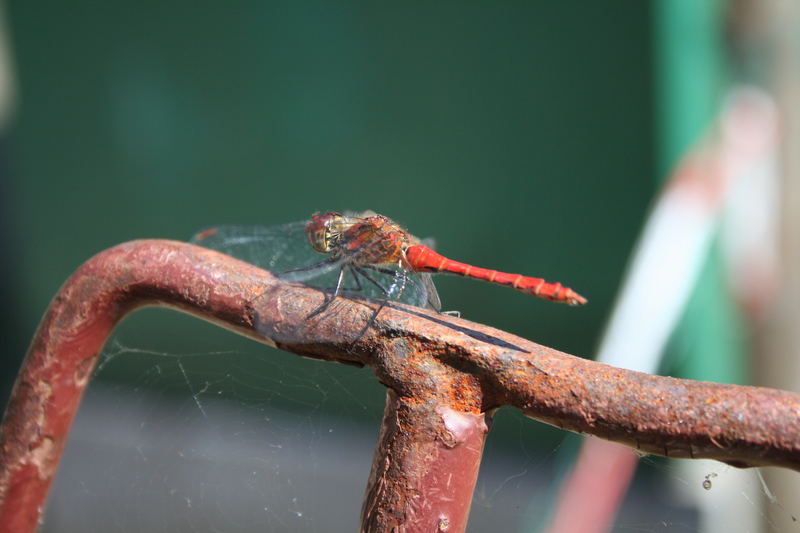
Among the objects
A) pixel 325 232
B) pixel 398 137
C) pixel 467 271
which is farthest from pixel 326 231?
pixel 398 137

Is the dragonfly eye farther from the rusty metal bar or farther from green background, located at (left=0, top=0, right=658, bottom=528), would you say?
green background, located at (left=0, top=0, right=658, bottom=528)

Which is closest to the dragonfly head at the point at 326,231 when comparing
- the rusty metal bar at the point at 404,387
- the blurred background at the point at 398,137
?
the rusty metal bar at the point at 404,387

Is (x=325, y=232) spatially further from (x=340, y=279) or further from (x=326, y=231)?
(x=340, y=279)

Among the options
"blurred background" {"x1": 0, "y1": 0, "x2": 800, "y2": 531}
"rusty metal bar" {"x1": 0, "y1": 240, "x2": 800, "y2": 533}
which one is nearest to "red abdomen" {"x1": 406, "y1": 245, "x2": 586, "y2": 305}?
"rusty metal bar" {"x1": 0, "y1": 240, "x2": 800, "y2": 533}

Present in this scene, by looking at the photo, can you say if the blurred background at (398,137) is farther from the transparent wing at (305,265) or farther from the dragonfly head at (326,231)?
the dragonfly head at (326,231)

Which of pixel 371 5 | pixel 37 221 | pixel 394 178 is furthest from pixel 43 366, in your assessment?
pixel 37 221

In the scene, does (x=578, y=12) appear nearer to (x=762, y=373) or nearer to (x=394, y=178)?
(x=394, y=178)
